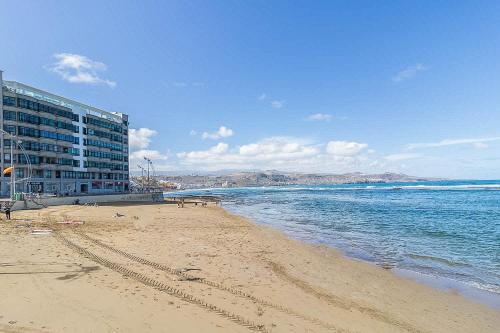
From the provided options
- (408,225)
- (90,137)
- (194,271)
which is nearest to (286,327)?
(194,271)

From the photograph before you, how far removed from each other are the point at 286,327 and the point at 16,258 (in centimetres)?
1327

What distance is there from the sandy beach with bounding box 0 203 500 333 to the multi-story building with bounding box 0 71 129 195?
167ft

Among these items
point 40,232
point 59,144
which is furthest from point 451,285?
point 59,144

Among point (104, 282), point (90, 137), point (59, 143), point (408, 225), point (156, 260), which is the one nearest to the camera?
point (104, 282)

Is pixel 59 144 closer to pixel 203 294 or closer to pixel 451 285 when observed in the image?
pixel 203 294

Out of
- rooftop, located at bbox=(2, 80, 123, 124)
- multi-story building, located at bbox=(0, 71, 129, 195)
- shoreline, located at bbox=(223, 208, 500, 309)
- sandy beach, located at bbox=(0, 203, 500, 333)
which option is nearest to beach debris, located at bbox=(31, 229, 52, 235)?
sandy beach, located at bbox=(0, 203, 500, 333)

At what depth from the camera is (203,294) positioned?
1113 centimetres

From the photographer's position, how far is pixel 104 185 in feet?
313

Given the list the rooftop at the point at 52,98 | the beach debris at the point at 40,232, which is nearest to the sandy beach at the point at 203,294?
the beach debris at the point at 40,232

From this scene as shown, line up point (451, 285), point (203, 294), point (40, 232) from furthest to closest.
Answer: point (40, 232)
point (451, 285)
point (203, 294)

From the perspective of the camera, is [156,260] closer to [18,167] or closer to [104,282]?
[104,282]

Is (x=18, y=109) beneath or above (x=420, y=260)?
above

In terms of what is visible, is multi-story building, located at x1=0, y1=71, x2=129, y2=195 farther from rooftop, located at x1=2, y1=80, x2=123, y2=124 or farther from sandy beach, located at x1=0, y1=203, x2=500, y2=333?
sandy beach, located at x1=0, y1=203, x2=500, y2=333

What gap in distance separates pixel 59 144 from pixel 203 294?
8410 centimetres
